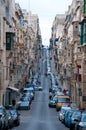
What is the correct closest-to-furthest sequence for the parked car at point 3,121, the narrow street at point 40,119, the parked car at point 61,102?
the parked car at point 3,121
the narrow street at point 40,119
the parked car at point 61,102

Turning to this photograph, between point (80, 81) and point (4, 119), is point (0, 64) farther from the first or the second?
point (4, 119)

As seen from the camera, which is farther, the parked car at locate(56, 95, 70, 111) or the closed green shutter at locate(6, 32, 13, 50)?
the closed green shutter at locate(6, 32, 13, 50)

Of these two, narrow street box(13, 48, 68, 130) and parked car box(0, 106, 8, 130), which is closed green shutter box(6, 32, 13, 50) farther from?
parked car box(0, 106, 8, 130)

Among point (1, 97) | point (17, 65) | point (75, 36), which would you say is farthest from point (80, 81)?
point (17, 65)

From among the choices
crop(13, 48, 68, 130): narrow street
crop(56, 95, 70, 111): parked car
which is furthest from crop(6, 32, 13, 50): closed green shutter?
crop(56, 95, 70, 111): parked car

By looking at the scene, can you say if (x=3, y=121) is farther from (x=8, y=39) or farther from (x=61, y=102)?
(x=8, y=39)

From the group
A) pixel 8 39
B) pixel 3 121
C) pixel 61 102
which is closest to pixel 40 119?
pixel 61 102

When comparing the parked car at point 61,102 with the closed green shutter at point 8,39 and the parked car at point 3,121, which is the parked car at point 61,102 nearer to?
the closed green shutter at point 8,39

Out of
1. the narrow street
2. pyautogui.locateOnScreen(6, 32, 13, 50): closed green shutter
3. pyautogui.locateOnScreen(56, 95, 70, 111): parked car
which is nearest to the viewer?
the narrow street

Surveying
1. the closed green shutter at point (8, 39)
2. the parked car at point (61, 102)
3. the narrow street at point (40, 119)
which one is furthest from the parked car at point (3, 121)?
the closed green shutter at point (8, 39)

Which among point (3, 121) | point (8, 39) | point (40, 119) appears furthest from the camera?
point (8, 39)

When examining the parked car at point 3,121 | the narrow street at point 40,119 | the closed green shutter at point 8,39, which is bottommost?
the narrow street at point 40,119

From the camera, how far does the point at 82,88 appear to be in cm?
7269

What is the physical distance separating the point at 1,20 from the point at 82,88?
1390cm
